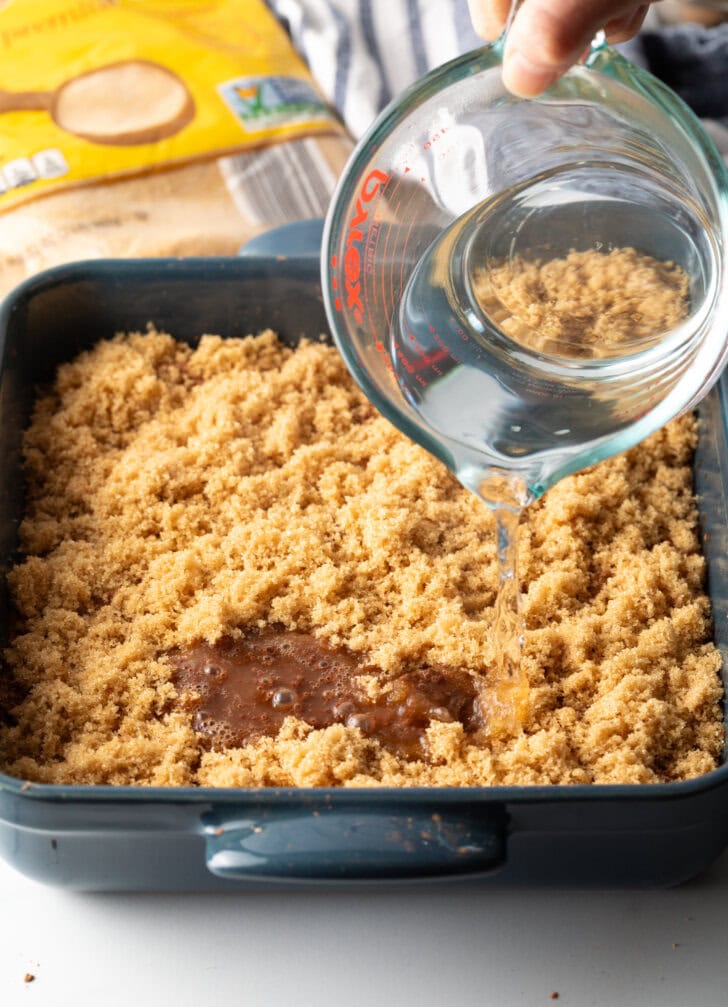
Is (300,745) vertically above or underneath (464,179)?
underneath

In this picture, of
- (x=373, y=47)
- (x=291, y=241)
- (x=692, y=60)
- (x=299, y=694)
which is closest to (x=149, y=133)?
(x=373, y=47)

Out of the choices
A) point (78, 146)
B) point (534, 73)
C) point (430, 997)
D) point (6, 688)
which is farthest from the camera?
point (78, 146)

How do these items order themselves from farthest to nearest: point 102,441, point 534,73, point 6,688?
point 102,441 → point 6,688 → point 534,73

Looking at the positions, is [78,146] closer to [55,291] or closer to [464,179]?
[55,291]

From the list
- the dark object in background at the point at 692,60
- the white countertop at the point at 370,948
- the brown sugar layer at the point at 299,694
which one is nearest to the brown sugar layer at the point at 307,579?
the brown sugar layer at the point at 299,694

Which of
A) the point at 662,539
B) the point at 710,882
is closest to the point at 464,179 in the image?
the point at 662,539

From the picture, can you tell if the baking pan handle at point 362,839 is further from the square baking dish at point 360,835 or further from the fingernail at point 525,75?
the fingernail at point 525,75

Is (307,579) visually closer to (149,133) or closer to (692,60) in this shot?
(149,133)
